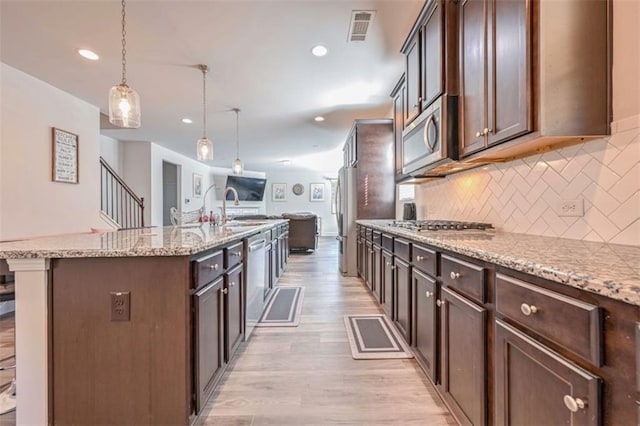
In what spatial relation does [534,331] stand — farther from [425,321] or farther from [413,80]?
[413,80]

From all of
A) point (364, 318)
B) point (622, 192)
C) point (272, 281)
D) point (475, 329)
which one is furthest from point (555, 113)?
point (272, 281)

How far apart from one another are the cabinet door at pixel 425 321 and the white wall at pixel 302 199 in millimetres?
9686

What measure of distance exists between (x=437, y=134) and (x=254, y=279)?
1.84 metres

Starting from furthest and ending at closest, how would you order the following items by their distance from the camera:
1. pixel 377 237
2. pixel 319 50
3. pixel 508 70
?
1. pixel 377 237
2. pixel 319 50
3. pixel 508 70

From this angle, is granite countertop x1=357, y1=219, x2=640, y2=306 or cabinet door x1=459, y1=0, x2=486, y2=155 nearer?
granite countertop x1=357, y1=219, x2=640, y2=306

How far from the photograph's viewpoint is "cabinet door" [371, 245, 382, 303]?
120 inches

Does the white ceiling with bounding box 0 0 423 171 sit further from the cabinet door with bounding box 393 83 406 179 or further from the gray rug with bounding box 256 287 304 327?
the gray rug with bounding box 256 287 304 327

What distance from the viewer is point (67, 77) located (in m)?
3.54

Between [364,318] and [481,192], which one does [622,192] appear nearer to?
[481,192]

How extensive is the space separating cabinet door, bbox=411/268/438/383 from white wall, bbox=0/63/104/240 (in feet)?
13.8

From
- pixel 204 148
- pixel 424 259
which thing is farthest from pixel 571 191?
pixel 204 148

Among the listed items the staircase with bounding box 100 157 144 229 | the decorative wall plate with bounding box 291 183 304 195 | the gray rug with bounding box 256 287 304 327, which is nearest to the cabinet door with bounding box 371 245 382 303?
the gray rug with bounding box 256 287 304 327

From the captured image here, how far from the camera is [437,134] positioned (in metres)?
2.01

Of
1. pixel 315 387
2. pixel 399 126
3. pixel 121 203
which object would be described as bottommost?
pixel 315 387
